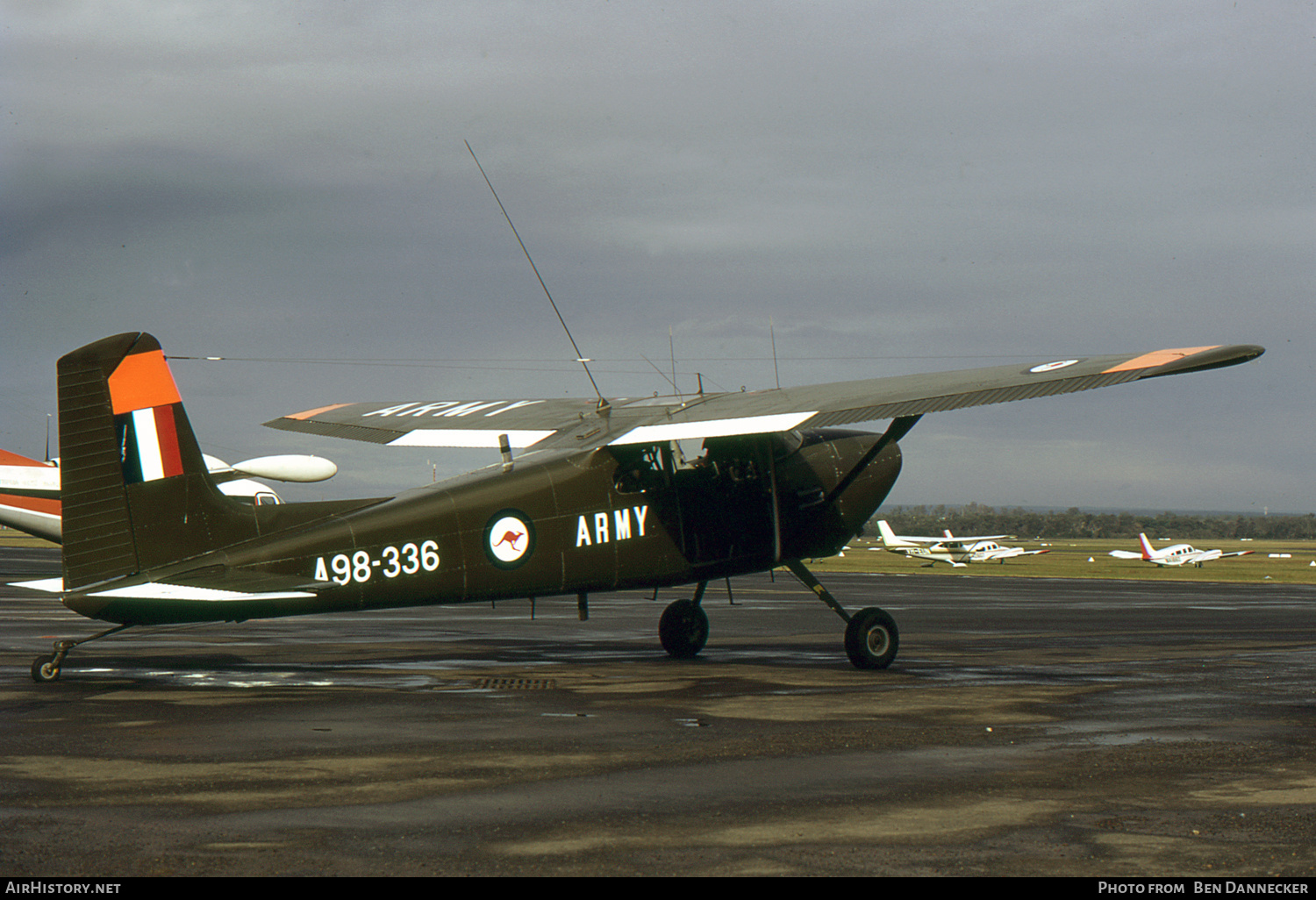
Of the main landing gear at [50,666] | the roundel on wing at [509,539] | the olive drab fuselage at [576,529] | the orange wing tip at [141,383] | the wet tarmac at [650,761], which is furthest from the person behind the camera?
the roundel on wing at [509,539]

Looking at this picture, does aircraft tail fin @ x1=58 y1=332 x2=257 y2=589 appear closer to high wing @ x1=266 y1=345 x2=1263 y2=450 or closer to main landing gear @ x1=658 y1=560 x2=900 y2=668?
high wing @ x1=266 y1=345 x2=1263 y2=450

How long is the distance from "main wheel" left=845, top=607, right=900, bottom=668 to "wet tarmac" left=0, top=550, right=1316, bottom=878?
0.36 m

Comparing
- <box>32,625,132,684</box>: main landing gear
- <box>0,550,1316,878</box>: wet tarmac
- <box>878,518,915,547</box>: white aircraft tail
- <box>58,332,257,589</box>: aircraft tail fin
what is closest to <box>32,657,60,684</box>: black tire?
<box>32,625,132,684</box>: main landing gear

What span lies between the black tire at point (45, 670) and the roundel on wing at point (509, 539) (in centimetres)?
475

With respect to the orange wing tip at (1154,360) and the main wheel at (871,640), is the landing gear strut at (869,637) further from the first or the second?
the orange wing tip at (1154,360)

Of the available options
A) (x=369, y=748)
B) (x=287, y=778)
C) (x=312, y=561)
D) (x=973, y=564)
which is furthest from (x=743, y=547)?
→ (x=973, y=564)

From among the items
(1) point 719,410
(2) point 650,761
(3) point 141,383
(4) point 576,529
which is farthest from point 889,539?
(2) point 650,761

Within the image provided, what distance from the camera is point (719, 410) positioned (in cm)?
1438

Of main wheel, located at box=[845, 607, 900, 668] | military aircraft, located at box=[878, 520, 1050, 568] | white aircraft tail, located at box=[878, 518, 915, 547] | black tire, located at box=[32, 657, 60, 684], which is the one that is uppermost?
black tire, located at box=[32, 657, 60, 684]

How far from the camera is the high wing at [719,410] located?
12289mm

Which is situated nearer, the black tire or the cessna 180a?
→ the cessna 180a

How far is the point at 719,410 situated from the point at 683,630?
3.52 m

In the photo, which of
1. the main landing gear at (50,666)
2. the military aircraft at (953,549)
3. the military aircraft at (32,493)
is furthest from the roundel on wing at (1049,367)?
the military aircraft at (953,549)

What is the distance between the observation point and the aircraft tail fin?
11.6m
